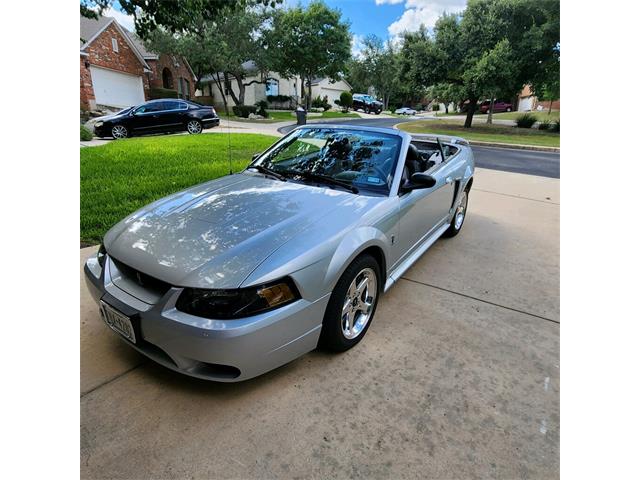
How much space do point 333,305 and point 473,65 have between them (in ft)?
71.7

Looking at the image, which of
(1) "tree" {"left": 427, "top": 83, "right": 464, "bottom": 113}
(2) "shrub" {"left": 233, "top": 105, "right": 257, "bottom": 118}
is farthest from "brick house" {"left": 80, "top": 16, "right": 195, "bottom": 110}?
(1) "tree" {"left": 427, "top": 83, "right": 464, "bottom": 113}

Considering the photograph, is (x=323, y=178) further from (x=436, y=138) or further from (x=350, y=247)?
(x=436, y=138)

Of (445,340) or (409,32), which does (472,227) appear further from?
(409,32)

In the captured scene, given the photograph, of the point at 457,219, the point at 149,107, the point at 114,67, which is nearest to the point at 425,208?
the point at 457,219

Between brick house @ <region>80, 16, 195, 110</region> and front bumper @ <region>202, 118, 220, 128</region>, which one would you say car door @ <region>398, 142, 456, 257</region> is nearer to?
front bumper @ <region>202, 118, 220, 128</region>

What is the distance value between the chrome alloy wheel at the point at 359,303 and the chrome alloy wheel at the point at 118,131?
12922 mm

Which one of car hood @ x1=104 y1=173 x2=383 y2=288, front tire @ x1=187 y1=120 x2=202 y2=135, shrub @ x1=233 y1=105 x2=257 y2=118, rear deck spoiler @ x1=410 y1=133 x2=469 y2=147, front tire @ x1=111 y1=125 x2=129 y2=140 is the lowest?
car hood @ x1=104 y1=173 x2=383 y2=288

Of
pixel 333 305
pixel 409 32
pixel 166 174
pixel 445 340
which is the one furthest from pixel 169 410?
pixel 409 32

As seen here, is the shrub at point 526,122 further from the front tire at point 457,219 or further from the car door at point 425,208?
the car door at point 425,208

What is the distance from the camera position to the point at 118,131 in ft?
41.8

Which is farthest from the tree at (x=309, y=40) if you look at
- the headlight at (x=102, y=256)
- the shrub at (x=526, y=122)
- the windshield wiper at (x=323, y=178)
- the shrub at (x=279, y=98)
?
the headlight at (x=102, y=256)

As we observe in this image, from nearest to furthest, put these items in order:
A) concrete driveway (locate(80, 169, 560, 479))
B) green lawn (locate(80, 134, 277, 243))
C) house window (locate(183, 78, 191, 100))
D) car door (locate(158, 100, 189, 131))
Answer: concrete driveway (locate(80, 169, 560, 479)) → green lawn (locate(80, 134, 277, 243)) → car door (locate(158, 100, 189, 131)) → house window (locate(183, 78, 191, 100))

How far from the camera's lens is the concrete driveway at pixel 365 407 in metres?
1.73

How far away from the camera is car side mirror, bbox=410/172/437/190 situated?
9.29ft
